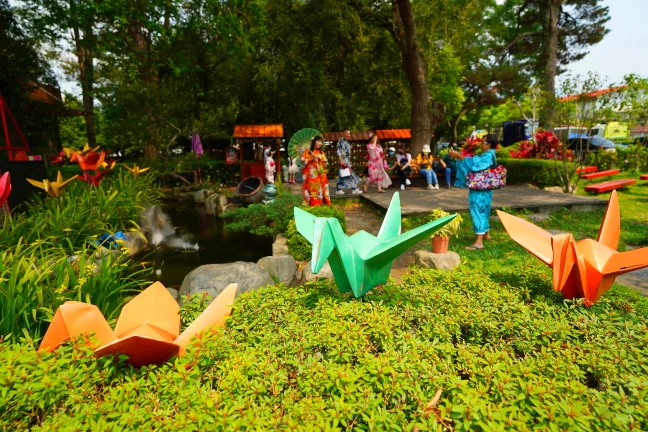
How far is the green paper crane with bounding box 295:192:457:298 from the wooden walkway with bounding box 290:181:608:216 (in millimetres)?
4130

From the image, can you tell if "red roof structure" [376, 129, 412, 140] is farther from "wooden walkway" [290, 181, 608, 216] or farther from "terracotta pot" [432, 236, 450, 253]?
"terracotta pot" [432, 236, 450, 253]

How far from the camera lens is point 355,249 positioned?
103 inches

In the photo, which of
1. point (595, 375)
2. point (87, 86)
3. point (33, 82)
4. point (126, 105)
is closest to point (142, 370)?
point (595, 375)

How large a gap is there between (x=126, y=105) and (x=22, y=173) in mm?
5602

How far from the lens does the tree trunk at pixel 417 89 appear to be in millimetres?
10945

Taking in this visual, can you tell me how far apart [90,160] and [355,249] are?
6293 millimetres

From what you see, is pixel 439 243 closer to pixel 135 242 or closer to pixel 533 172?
pixel 135 242

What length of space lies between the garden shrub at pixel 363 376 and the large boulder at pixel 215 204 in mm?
7973

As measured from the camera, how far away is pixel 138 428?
4.60ft

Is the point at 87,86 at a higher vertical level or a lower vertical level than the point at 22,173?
higher

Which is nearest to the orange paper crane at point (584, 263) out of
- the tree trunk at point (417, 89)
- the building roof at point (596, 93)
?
the building roof at point (596, 93)

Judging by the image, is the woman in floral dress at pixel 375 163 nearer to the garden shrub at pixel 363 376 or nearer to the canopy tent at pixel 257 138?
the canopy tent at pixel 257 138

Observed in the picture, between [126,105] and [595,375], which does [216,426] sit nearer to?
[595,375]

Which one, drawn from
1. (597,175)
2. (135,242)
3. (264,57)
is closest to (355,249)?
(135,242)
